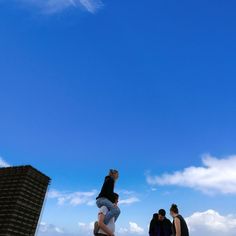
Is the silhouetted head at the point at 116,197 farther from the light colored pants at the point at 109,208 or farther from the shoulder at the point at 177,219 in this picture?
the shoulder at the point at 177,219

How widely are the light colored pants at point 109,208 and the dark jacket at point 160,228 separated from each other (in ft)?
10.4

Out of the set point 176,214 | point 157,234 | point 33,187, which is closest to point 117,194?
point 176,214

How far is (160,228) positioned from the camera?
795cm

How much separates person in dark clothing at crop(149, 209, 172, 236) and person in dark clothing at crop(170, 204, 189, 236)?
693 millimetres

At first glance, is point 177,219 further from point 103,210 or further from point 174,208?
point 103,210

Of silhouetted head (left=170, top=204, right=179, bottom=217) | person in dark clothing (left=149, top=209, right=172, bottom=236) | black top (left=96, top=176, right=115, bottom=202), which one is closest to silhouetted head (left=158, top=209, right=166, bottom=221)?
person in dark clothing (left=149, top=209, right=172, bottom=236)

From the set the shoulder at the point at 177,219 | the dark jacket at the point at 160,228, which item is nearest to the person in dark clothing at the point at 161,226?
the dark jacket at the point at 160,228

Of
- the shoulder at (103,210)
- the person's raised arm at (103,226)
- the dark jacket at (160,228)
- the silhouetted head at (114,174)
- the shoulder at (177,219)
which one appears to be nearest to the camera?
the person's raised arm at (103,226)

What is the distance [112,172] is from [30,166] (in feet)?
234

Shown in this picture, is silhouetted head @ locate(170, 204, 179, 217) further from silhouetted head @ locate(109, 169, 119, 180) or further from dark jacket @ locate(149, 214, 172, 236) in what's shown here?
silhouetted head @ locate(109, 169, 119, 180)

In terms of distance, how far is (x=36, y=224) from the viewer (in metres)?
69.4

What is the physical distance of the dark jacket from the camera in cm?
790

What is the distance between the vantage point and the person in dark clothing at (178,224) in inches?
272

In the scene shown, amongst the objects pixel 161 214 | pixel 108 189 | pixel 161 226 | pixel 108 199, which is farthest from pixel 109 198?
pixel 161 226
